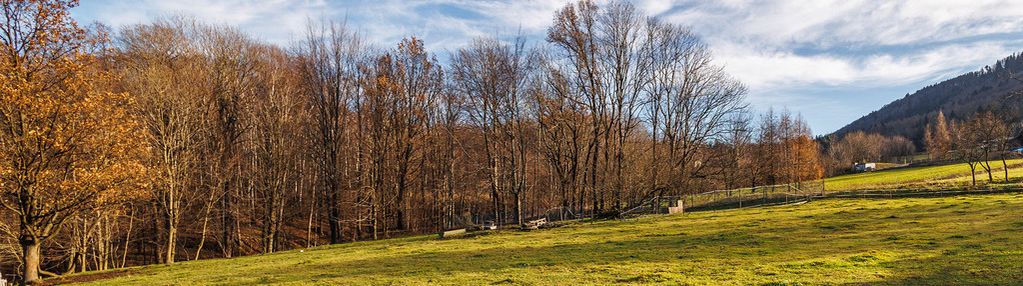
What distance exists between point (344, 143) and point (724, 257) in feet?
124

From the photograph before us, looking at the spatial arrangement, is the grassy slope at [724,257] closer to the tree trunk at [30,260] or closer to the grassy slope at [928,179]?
the tree trunk at [30,260]

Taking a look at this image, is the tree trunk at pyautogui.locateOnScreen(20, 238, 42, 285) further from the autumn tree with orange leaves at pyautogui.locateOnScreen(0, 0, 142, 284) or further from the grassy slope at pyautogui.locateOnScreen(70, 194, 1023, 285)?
the grassy slope at pyautogui.locateOnScreen(70, 194, 1023, 285)

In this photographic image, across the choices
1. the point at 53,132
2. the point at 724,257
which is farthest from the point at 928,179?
the point at 53,132

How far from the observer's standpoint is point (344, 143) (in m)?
45.7

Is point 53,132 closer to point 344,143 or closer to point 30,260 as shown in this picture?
point 30,260

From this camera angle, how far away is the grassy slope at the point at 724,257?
1176cm

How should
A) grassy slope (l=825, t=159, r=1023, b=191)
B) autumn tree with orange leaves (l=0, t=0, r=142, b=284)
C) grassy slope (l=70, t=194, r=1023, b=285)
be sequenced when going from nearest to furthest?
grassy slope (l=70, t=194, r=1023, b=285), autumn tree with orange leaves (l=0, t=0, r=142, b=284), grassy slope (l=825, t=159, r=1023, b=191)

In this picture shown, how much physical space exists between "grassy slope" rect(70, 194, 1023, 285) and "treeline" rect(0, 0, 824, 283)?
7606 millimetres

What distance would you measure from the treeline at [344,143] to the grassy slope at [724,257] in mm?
7606

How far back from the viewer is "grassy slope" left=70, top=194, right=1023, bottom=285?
11.8 meters

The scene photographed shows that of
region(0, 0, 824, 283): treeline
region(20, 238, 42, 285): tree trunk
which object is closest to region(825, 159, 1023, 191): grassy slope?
region(0, 0, 824, 283): treeline

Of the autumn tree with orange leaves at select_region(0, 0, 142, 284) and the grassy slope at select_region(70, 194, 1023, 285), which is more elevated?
the autumn tree with orange leaves at select_region(0, 0, 142, 284)

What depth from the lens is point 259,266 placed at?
1986cm

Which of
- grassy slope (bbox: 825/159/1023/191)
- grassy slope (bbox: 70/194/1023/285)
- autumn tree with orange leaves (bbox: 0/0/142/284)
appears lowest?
grassy slope (bbox: 70/194/1023/285)
